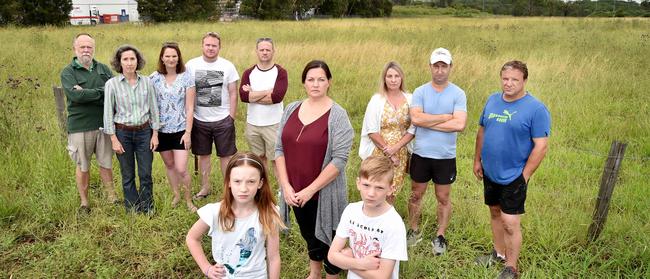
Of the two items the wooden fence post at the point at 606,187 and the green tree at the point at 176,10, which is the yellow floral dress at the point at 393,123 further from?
the green tree at the point at 176,10

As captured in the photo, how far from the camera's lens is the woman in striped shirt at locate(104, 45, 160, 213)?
3.75 m

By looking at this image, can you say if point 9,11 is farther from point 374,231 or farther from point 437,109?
point 374,231

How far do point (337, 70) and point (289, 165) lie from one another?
7650mm

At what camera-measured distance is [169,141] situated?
4.09 meters

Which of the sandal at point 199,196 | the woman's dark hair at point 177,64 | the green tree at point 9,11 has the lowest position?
the sandal at point 199,196

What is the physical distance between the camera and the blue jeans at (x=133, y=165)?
3.89m

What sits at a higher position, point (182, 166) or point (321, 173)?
point (321, 173)

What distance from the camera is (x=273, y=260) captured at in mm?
2477

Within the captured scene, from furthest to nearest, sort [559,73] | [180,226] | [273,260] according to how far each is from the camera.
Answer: [559,73]
[180,226]
[273,260]

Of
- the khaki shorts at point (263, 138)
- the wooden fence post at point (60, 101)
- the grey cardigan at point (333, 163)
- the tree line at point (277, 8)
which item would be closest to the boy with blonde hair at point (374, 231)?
the grey cardigan at point (333, 163)

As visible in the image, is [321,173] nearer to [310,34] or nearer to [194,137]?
[194,137]

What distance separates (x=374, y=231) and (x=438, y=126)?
4.41 feet

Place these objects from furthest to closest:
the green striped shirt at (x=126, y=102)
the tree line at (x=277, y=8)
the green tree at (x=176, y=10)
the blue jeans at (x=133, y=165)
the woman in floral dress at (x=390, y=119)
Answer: the green tree at (x=176, y=10)
the tree line at (x=277, y=8)
the blue jeans at (x=133, y=165)
the green striped shirt at (x=126, y=102)
the woman in floral dress at (x=390, y=119)

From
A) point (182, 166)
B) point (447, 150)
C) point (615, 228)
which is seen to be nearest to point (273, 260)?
point (447, 150)
